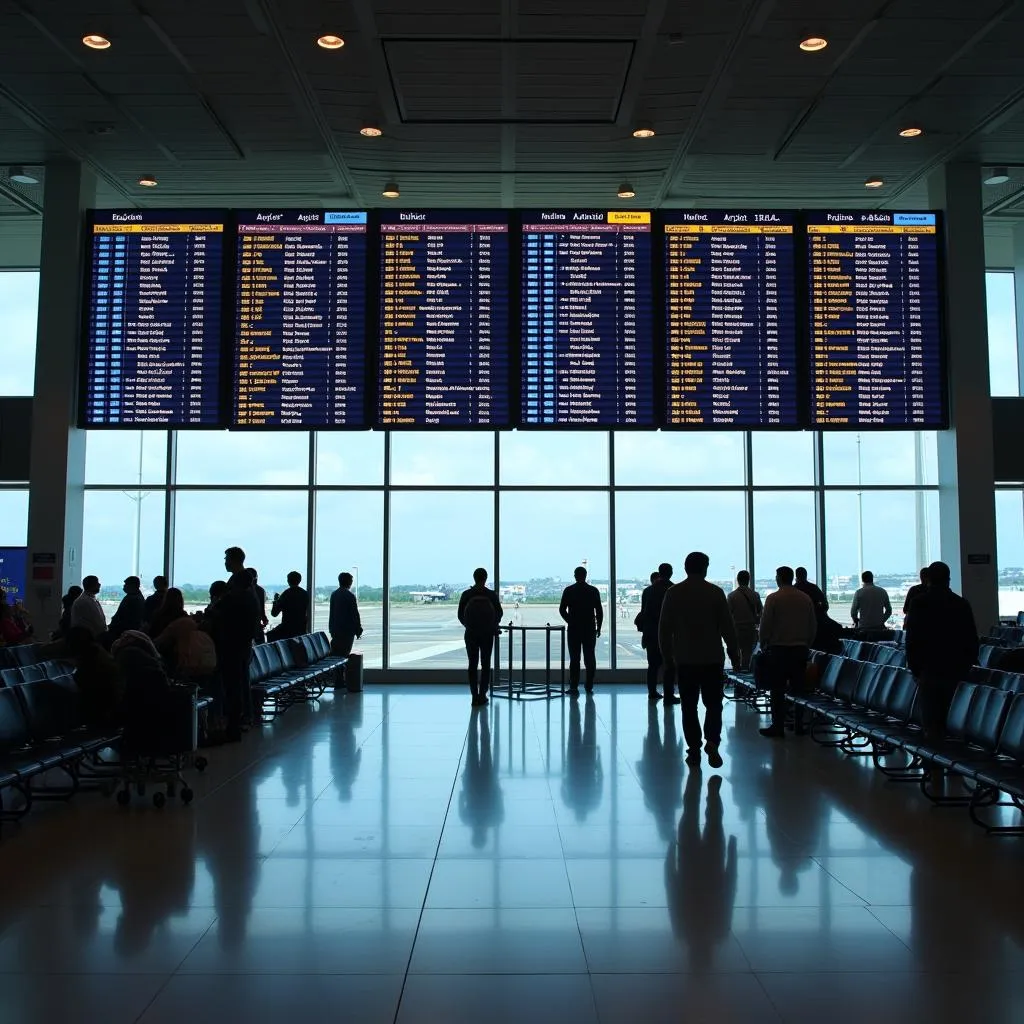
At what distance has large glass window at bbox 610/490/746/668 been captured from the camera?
582 inches

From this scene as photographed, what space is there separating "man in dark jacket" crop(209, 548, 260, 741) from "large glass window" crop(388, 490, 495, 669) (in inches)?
230

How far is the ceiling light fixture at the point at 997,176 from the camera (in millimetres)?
11758

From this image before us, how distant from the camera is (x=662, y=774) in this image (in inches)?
287

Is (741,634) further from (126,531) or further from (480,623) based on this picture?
(126,531)

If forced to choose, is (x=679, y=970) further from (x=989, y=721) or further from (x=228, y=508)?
(x=228, y=508)

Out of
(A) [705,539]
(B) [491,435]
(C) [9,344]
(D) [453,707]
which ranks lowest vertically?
(D) [453,707]

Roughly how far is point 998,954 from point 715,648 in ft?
12.5

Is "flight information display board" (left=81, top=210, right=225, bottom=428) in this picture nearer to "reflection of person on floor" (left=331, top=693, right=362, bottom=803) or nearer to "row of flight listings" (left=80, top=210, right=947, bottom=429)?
"row of flight listings" (left=80, top=210, right=947, bottom=429)

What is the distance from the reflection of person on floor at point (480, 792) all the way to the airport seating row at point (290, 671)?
2.22m

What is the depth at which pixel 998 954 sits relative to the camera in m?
3.65

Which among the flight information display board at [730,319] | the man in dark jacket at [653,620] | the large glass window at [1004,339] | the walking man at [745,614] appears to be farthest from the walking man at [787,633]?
the large glass window at [1004,339]

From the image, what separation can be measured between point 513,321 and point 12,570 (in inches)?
327

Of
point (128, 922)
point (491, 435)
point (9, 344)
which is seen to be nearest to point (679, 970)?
point (128, 922)

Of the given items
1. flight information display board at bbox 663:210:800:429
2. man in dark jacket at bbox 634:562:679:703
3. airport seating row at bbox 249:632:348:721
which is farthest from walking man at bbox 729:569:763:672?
airport seating row at bbox 249:632:348:721
